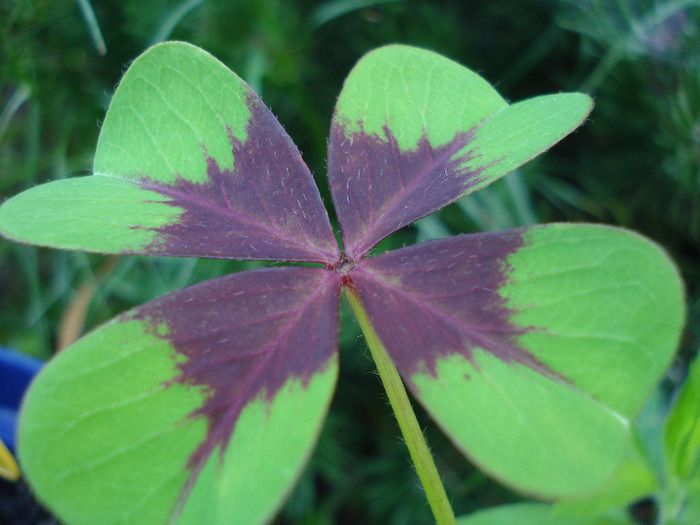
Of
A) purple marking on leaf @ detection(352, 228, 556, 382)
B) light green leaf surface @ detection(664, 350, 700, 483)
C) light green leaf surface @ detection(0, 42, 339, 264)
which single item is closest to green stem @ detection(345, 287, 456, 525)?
purple marking on leaf @ detection(352, 228, 556, 382)

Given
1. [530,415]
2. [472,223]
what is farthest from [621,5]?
[530,415]

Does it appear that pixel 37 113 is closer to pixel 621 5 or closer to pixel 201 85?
pixel 201 85

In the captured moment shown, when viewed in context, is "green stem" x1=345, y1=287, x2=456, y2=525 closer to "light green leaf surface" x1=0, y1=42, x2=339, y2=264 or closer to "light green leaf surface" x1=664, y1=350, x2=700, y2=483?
"light green leaf surface" x1=0, y1=42, x2=339, y2=264

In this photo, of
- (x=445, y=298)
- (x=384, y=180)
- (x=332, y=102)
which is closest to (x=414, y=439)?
(x=445, y=298)

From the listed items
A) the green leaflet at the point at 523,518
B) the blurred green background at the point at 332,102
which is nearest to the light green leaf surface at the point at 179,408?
the green leaflet at the point at 523,518

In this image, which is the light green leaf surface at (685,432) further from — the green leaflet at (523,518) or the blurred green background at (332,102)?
the blurred green background at (332,102)
